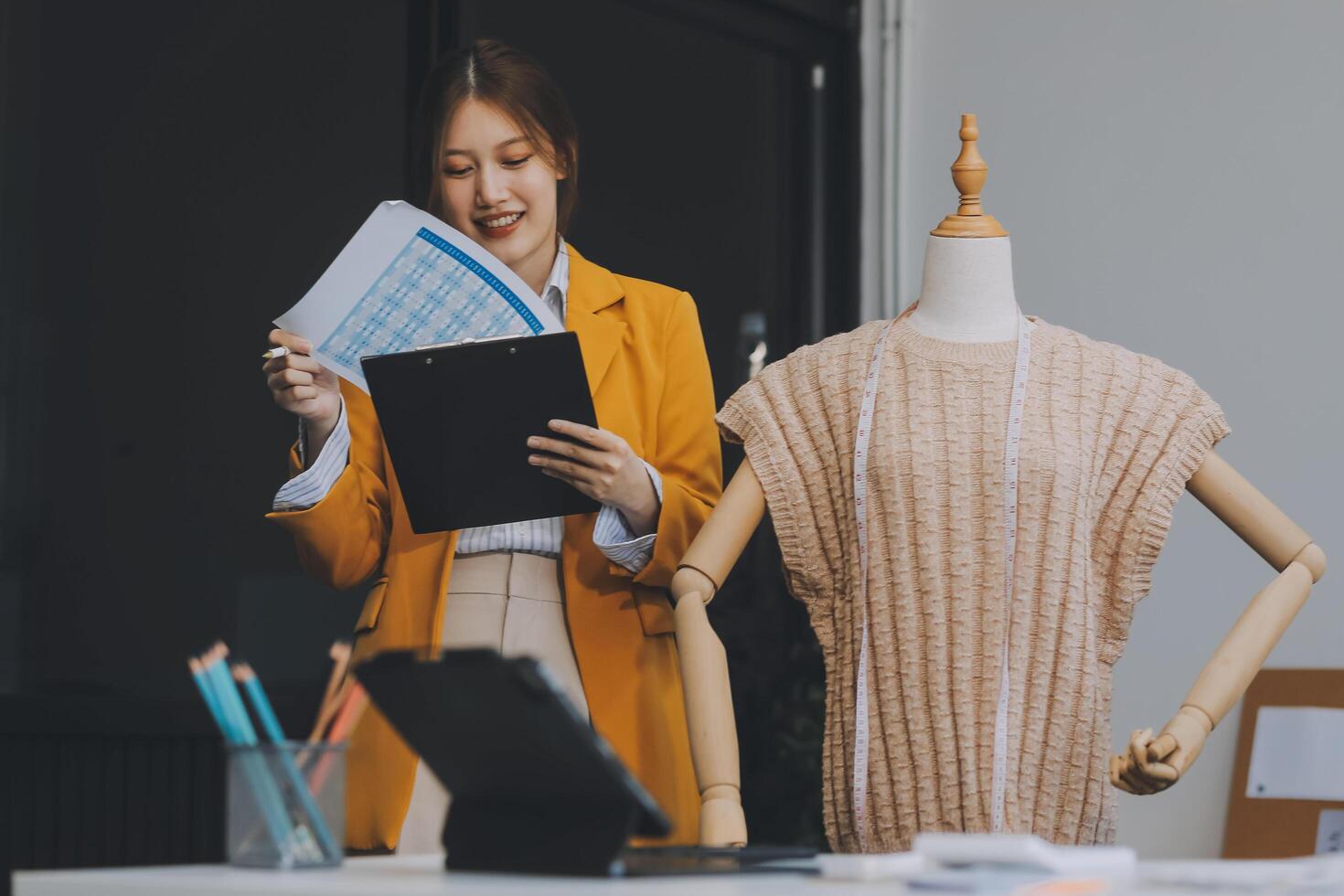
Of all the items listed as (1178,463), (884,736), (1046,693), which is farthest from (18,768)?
(1178,463)

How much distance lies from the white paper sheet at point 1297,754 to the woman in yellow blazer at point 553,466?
1.39m

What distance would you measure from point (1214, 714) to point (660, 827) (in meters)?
0.76

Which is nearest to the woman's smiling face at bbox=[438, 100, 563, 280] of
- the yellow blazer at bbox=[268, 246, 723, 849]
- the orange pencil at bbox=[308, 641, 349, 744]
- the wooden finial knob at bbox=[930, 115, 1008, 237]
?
the yellow blazer at bbox=[268, 246, 723, 849]

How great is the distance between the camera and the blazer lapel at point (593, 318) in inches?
82.9

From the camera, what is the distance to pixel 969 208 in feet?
6.37

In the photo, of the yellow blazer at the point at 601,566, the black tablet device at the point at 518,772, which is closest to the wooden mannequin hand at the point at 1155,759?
the black tablet device at the point at 518,772

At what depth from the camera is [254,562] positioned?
9.07ft

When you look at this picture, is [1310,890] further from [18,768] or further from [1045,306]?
[1045,306]

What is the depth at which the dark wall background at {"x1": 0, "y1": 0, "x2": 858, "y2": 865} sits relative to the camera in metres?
2.51

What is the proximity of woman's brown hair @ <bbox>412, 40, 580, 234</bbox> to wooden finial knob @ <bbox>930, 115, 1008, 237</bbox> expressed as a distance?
1.65 ft

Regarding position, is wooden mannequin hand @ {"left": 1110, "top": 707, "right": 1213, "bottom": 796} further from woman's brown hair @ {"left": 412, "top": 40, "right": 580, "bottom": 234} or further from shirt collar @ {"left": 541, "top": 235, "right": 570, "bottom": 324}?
woman's brown hair @ {"left": 412, "top": 40, "right": 580, "bottom": 234}

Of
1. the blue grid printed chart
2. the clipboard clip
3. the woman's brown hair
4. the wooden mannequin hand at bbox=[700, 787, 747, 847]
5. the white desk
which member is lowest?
the wooden mannequin hand at bbox=[700, 787, 747, 847]

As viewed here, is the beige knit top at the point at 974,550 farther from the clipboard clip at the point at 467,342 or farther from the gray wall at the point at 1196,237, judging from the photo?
the gray wall at the point at 1196,237

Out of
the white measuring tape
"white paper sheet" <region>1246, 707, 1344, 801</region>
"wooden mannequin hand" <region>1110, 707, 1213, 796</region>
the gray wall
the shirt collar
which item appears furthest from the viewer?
the gray wall
